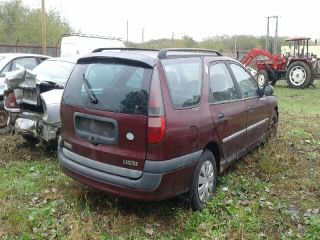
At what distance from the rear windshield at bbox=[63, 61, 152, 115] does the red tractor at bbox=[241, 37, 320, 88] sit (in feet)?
56.1

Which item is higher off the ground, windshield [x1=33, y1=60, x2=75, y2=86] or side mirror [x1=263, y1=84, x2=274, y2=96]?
windshield [x1=33, y1=60, x2=75, y2=86]

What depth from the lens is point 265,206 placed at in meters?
4.55

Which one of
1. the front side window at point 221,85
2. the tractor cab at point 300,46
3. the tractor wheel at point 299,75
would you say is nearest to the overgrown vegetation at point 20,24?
the tractor cab at point 300,46

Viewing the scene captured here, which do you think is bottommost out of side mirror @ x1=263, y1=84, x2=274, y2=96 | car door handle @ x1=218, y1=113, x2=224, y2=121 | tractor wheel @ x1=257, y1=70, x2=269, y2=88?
tractor wheel @ x1=257, y1=70, x2=269, y2=88

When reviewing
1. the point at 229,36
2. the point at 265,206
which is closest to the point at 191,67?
the point at 265,206

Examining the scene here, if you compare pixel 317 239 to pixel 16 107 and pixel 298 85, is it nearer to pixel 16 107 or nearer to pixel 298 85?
pixel 16 107

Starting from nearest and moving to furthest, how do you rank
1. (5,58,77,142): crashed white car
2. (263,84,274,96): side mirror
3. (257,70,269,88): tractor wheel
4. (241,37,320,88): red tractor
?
(5,58,77,142): crashed white car
(263,84,274,96): side mirror
(241,37,320,88): red tractor
(257,70,269,88): tractor wheel

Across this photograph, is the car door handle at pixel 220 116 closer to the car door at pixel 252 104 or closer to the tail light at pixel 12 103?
the car door at pixel 252 104

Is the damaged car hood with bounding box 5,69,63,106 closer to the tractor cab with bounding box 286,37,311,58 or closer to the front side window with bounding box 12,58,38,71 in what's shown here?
the front side window with bounding box 12,58,38,71

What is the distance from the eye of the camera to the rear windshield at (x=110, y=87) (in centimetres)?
377

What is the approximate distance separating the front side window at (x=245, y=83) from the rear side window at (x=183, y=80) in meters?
1.12

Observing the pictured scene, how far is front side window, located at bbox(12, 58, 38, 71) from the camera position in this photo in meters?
9.00

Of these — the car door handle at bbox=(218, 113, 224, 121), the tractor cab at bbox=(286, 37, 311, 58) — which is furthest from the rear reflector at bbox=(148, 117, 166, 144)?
the tractor cab at bbox=(286, 37, 311, 58)

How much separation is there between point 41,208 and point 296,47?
20.0 meters
